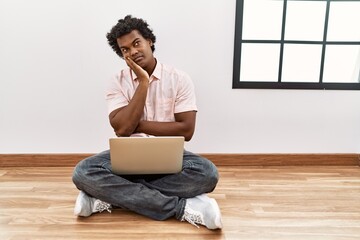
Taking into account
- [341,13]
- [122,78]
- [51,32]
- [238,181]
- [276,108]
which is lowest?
[238,181]

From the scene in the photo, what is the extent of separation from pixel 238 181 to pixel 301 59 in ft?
3.17

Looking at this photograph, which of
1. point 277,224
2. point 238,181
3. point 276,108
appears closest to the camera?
point 277,224

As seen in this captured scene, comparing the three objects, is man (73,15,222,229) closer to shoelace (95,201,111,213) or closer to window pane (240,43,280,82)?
shoelace (95,201,111,213)

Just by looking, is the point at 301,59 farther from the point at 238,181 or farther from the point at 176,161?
the point at 176,161

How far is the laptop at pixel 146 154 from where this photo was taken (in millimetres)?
1312

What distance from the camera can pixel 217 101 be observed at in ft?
7.14

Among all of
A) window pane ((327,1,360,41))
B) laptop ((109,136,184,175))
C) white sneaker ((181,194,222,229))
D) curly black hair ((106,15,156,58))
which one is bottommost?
white sneaker ((181,194,222,229))

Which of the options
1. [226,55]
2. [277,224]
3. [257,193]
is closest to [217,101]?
[226,55]

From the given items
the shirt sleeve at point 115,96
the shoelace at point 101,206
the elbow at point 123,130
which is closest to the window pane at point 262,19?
the shirt sleeve at point 115,96

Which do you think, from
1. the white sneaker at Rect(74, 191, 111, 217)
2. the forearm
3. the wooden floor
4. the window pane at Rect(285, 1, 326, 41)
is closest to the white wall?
the wooden floor

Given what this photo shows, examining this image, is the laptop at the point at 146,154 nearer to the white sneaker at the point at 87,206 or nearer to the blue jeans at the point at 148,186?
the blue jeans at the point at 148,186

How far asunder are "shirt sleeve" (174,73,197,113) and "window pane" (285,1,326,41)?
92 cm

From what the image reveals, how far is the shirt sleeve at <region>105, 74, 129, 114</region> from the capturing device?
1.61 metres

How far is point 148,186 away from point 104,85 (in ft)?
2.99
